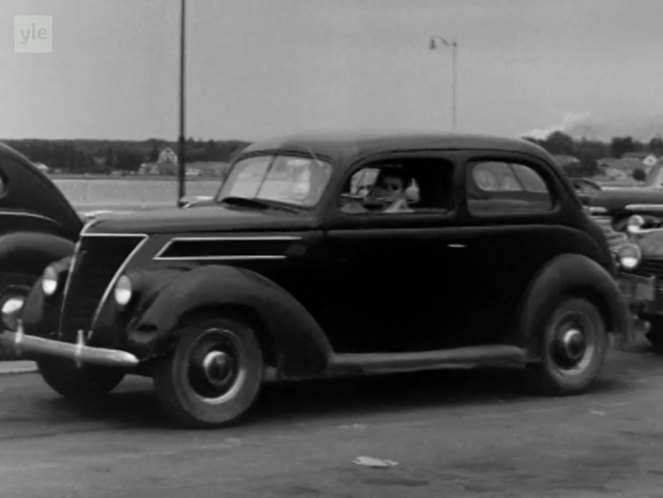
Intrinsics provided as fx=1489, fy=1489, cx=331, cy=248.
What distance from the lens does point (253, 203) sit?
937 centimetres

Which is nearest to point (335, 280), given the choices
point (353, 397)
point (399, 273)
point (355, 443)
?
point (399, 273)

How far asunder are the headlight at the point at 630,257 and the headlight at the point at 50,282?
466 cm

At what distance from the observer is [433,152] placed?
9.48 metres

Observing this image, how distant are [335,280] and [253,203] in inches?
31.6

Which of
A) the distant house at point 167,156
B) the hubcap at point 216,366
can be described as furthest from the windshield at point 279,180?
the distant house at point 167,156

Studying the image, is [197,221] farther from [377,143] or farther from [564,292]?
[564,292]

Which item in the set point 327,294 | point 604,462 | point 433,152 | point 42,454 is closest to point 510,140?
point 433,152

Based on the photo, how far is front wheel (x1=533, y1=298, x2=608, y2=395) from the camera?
9.74m

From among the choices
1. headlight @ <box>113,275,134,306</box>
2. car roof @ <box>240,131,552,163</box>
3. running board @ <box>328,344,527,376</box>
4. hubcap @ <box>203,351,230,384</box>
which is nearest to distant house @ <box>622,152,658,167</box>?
car roof @ <box>240,131,552,163</box>

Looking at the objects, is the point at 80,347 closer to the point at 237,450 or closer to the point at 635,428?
the point at 237,450

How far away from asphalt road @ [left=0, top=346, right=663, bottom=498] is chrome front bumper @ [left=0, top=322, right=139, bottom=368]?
0.40 meters

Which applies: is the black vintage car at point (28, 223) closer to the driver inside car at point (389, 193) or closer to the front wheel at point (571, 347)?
the driver inside car at point (389, 193)

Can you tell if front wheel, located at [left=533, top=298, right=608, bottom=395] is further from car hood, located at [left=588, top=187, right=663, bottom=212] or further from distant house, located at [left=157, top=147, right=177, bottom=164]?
distant house, located at [left=157, top=147, right=177, bottom=164]

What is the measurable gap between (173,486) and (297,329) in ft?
6.70
